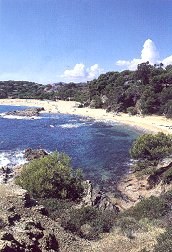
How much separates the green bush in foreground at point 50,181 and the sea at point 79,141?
41.3 ft

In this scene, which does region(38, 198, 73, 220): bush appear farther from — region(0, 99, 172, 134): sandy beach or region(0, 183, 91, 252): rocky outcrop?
region(0, 99, 172, 134): sandy beach

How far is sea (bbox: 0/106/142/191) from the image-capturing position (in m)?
63.0

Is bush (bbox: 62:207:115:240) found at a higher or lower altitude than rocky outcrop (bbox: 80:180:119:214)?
higher

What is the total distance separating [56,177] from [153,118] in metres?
83.4

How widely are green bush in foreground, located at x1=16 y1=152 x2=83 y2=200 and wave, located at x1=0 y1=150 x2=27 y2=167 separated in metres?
24.9

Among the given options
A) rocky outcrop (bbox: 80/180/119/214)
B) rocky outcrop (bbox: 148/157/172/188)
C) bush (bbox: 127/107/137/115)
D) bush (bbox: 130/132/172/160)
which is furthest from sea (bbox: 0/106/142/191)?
bush (bbox: 127/107/137/115)

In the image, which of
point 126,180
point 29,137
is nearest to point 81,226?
point 126,180

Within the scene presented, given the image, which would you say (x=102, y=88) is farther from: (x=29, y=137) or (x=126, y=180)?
(x=126, y=180)

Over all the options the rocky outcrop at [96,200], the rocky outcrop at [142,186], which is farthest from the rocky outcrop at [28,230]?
the rocky outcrop at [142,186]

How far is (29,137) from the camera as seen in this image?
9800 cm

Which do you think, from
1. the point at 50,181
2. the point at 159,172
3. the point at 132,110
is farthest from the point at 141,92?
the point at 50,181

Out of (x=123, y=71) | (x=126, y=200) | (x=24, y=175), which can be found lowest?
(x=126, y=200)

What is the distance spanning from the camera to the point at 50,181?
38250 mm

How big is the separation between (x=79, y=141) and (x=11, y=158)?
23.7 metres
